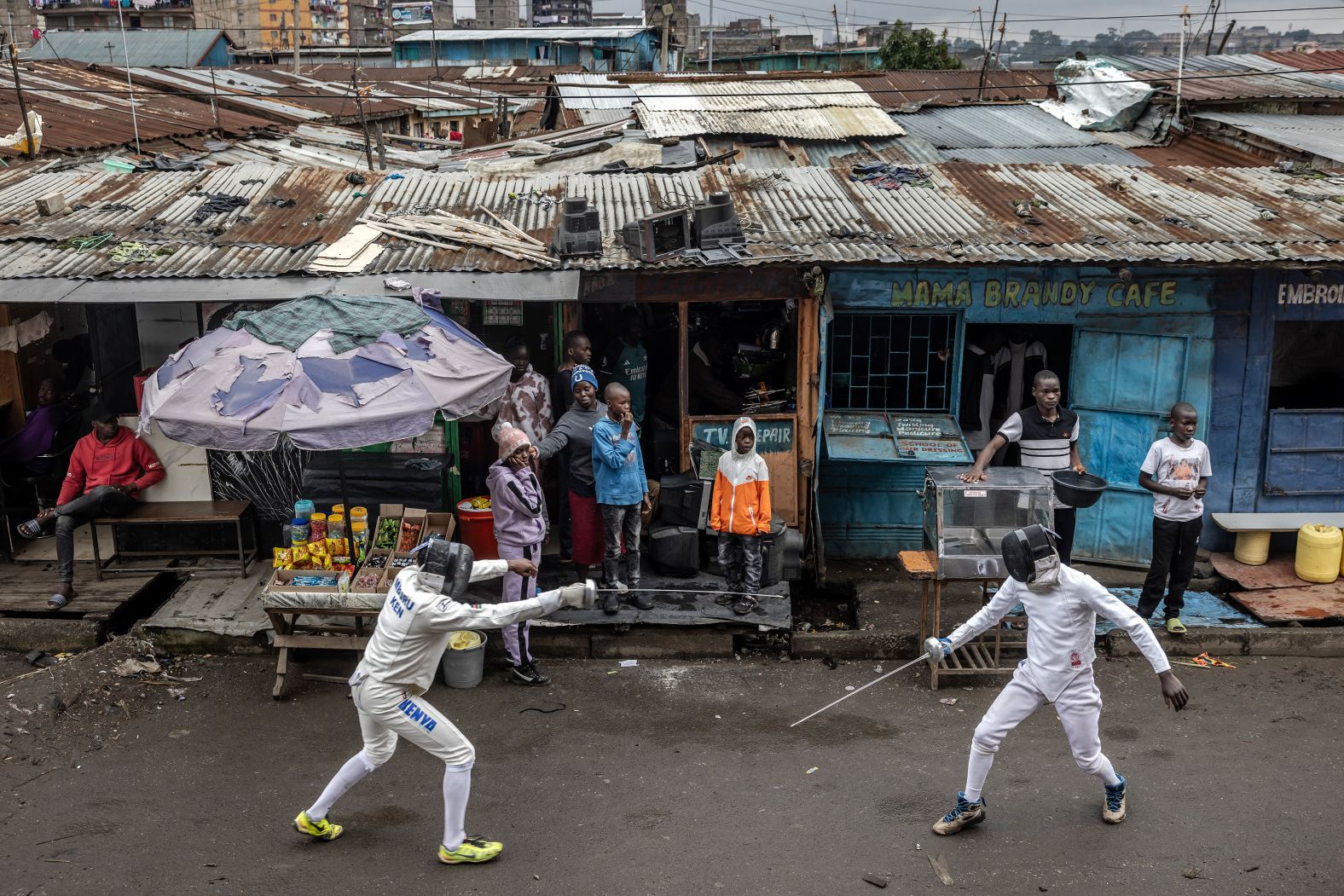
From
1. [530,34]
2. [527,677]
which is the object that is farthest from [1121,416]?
[530,34]

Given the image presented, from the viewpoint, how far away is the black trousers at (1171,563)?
330 inches

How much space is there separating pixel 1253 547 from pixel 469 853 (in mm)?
7401

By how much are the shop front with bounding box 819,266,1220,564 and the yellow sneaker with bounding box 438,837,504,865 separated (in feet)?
16.1

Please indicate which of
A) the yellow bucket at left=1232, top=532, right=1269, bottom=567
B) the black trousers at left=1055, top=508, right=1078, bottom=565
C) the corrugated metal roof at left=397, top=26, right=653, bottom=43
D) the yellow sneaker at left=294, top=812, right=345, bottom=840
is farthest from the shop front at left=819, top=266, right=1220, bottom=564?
the corrugated metal roof at left=397, top=26, right=653, bottom=43

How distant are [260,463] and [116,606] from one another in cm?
163

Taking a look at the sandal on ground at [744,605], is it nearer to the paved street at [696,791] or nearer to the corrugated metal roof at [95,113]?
the paved street at [696,791]

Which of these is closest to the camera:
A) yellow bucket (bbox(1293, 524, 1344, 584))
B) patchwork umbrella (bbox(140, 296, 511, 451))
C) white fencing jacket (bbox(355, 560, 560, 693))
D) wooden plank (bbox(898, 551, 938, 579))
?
white fencing jacket (bbox(355, 560, 560, 693))

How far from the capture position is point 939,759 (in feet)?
Answer: 22.6

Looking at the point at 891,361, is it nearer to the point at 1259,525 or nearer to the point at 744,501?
the point at 744,501

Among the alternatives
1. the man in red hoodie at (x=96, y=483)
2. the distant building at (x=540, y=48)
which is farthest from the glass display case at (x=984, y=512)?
the distant building at (x=540, y=48)

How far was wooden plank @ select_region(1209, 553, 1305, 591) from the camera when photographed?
924cm

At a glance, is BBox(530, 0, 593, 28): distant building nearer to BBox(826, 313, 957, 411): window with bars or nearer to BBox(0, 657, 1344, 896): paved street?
BBox(826, 313, 957, 411): window with bars

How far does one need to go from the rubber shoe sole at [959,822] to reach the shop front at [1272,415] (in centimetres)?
521

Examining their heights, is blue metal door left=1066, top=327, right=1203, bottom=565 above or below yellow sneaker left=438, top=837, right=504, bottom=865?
above
